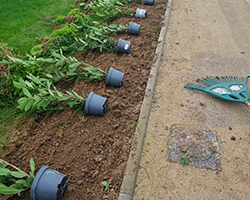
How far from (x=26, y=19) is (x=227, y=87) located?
4.94 metres

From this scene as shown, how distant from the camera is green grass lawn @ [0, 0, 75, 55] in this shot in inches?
183

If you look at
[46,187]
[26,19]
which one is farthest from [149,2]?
[46,187]

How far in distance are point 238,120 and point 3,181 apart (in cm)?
325

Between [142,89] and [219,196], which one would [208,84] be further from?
[219,196]

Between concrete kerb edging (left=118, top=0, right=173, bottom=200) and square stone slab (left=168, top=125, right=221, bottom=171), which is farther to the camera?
square stone slab (left=168, top=125, right=221, bottom=171)

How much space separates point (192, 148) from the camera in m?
2.88

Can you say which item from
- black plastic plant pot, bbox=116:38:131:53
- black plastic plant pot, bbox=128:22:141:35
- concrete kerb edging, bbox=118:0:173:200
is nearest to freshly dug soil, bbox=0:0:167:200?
concrete kerb edging, bbox=118:0:173:200

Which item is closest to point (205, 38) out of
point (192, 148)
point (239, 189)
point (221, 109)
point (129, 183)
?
point (221, 109)

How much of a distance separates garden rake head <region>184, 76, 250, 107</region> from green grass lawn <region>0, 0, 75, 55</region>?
3.53m

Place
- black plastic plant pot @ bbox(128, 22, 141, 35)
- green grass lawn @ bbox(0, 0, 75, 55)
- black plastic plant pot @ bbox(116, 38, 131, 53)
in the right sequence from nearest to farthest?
black plastic plant pot @ bbox(116, 38, 131, 53)
green grass lawn @ bbox(0, 0, 75, 55)
black plastic plant pot @ bbox(128, 22, 141, 35)

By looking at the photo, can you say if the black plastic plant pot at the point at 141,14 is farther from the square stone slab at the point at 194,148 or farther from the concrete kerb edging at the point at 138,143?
the square stone slab at the point at 194,148

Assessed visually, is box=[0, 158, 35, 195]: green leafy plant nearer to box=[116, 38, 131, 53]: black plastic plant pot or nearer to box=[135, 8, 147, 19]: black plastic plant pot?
box=[116, 38, 131, 53]: black plastic plant pot

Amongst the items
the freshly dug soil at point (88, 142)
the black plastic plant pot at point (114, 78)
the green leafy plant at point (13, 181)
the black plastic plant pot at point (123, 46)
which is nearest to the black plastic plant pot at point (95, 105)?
the freshly dug soil at point (88, 142)

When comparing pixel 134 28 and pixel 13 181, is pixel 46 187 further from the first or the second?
pixel 134 28
